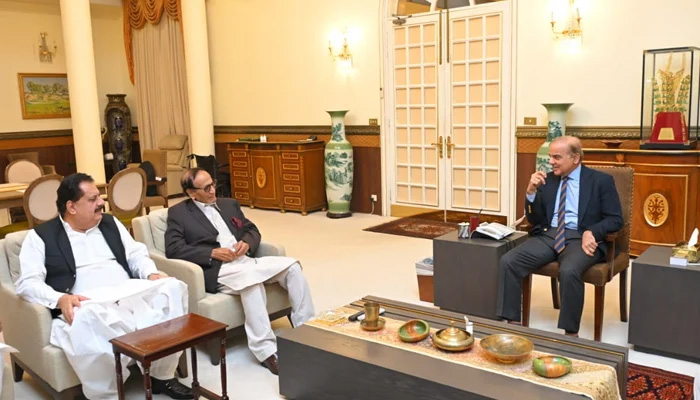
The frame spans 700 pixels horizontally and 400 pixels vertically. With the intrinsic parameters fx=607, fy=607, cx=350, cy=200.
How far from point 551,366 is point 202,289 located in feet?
6.52

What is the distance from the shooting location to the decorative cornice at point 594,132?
5.99 metres

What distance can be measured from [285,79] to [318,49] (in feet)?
2.60

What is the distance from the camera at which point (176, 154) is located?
33.7 feet

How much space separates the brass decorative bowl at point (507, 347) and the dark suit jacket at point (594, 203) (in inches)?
54.8

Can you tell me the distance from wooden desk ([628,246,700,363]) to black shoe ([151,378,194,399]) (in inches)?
98.1

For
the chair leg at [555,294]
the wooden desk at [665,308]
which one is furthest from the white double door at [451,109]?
the wooden desk at [665,308]

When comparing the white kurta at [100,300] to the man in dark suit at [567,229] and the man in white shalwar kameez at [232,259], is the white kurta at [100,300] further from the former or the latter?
the man in dark suit at [567,229]

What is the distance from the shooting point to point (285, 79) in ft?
29.7

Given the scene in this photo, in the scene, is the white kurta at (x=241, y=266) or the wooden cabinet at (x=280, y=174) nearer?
the white kurta at (x=241, y=266)

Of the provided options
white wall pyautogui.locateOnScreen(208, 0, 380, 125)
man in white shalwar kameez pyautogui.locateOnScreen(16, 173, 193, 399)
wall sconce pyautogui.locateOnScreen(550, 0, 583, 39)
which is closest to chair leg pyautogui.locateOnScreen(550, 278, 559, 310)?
man in white shalwar kameez pyautogui.locateOnScreen(16, 173, 193, 399)

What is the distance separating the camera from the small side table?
252 cm

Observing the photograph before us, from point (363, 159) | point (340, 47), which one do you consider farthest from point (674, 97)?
point (340, 47)

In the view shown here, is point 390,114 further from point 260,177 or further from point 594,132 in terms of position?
point 594,132

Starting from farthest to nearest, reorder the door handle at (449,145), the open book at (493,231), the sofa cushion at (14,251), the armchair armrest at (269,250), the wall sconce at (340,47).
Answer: the wall sconce at (340,47) < the door handle at (449,145) < the open book at (493,231) < the armchair armrest at (269,250) < the sofa cushion at (14,251)
